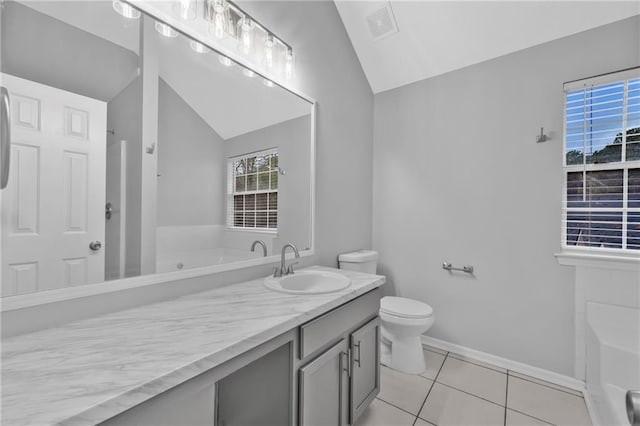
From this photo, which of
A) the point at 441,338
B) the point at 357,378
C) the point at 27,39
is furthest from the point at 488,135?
the point at 27,39

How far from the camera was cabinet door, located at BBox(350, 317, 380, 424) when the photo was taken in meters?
1.41

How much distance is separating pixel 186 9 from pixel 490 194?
7.58 ft

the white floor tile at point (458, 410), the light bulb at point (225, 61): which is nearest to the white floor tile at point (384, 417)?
the white floor tile at point (458, 410)

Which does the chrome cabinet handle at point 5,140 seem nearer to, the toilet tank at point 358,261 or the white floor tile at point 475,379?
the toilet tank at point 358,261

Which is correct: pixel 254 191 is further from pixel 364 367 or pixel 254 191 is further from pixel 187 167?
pixel 364 367

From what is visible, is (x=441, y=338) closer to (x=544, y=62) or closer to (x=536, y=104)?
(x=536, y=104)

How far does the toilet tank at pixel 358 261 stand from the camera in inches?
88.4

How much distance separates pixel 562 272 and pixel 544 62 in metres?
1.51

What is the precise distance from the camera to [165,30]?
1220 millimetres

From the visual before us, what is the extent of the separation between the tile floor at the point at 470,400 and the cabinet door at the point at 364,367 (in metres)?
0.19

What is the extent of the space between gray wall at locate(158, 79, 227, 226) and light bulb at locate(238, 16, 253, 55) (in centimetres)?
51

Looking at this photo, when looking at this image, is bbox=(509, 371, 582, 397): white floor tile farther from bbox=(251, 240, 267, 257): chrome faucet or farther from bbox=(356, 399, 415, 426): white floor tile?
bbox=(251, 240, 267, 257): chrome faucet

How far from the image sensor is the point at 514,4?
1.91 meters

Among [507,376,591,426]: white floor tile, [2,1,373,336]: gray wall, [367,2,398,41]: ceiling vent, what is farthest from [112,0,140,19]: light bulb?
[507,376,591,426]: white floor tile
